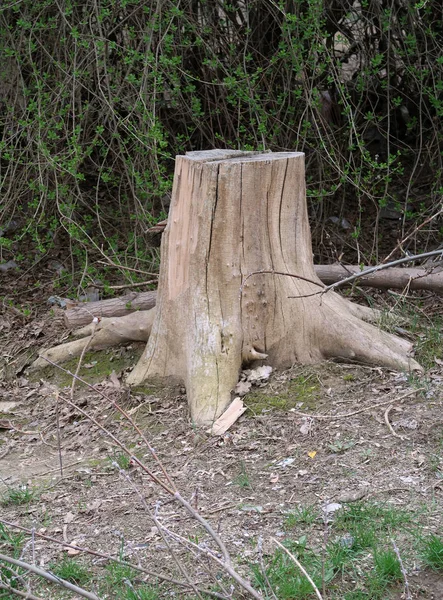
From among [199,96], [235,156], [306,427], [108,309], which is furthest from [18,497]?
[199,96]

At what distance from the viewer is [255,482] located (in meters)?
3.84

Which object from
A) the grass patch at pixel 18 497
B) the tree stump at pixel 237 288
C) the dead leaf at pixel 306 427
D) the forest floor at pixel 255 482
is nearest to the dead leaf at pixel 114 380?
the forest floor at pixel 255 482

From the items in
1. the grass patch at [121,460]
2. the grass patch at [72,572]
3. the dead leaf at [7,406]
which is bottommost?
the dead leaf at [7,406]

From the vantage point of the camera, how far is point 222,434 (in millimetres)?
4281

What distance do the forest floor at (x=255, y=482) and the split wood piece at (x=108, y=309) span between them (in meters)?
0.50

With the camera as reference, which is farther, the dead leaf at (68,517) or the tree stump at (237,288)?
the tree stump at (237,288)

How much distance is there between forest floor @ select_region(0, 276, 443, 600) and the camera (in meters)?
3.11

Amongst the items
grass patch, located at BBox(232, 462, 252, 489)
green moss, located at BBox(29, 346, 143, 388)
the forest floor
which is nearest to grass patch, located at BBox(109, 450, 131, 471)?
the forest floor

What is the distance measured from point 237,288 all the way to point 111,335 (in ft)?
4.01

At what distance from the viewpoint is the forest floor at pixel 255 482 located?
3.11m

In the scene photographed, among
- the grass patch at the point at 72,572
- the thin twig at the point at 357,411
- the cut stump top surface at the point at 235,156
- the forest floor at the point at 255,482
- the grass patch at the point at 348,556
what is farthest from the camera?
the cut stump top surface at the point at 235,156

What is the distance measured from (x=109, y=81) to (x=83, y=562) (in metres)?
3.69

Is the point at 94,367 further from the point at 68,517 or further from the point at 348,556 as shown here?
the point at 348,556

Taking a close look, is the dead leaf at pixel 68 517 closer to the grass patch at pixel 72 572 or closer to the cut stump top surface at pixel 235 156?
the grass patch at pixel 72 572
